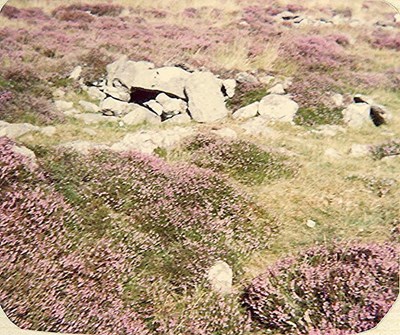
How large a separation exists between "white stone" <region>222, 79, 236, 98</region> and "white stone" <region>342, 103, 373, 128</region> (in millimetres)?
769

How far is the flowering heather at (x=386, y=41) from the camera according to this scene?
12.7 ft

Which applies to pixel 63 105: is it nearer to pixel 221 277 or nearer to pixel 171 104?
pixel 171 104

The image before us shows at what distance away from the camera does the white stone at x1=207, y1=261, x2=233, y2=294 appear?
10.5 ft

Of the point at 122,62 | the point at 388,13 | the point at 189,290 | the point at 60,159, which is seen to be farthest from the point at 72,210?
the point at 388,13

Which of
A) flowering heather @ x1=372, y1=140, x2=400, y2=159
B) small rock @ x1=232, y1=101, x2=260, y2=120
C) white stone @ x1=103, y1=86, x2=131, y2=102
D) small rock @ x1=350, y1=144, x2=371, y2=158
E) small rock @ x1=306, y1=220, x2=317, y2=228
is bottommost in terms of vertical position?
small rock @ x1=306, y1=220, x2=317, y2=228

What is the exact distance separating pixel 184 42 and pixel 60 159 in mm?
1200

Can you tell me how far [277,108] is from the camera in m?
3.67

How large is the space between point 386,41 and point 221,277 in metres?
2.08

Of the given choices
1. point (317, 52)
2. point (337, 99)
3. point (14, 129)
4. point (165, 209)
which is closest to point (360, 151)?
point (337, 99)

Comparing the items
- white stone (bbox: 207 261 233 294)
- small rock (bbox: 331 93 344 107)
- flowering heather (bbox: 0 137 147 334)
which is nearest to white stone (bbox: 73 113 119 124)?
flowering heather (bbox: 0 137 147 334)

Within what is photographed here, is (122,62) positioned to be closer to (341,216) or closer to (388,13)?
(341,216)

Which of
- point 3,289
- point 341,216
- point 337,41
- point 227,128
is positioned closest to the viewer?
point 3,289

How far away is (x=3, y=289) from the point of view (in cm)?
315

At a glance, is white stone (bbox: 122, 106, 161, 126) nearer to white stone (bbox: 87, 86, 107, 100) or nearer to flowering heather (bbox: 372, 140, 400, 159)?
white stone (bbox: 87, 86, 107, 100)
